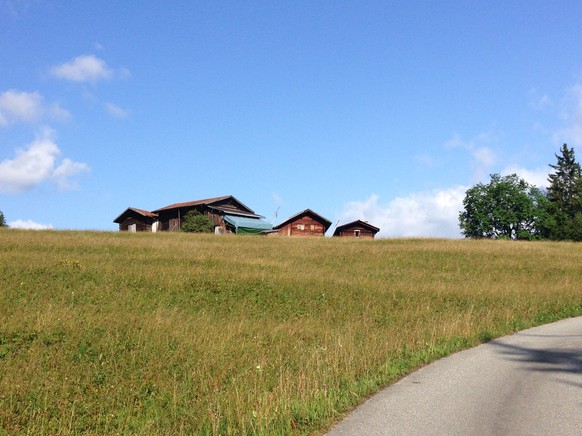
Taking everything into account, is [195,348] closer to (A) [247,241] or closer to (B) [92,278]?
(B) [92,278]

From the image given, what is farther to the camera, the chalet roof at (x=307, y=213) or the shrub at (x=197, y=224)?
the chalet roof at (x=307, y=213)

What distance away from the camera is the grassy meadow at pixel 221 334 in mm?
7375

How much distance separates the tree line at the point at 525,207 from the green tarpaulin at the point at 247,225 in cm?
4551

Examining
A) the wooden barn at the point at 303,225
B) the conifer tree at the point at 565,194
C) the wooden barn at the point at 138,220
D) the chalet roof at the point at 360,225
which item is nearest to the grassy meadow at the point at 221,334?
the wooden barn at the point at 138,220

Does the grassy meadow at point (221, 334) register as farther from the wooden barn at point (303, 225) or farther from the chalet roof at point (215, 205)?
the wooden barn at point (303, 225)

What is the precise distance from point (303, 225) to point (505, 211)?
40.6 m

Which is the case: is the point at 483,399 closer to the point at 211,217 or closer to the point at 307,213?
the point at 211,217

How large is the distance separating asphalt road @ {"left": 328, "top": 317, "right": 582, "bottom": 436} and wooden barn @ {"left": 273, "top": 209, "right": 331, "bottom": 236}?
2582 inches

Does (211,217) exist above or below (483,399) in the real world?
above

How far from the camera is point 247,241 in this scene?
4269 cm

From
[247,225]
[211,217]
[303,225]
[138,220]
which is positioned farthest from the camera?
[303,225]

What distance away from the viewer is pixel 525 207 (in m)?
91.6

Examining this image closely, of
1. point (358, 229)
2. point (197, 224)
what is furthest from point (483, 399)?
point (358, 229)

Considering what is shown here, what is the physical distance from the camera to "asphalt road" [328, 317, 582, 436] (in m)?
5.96
